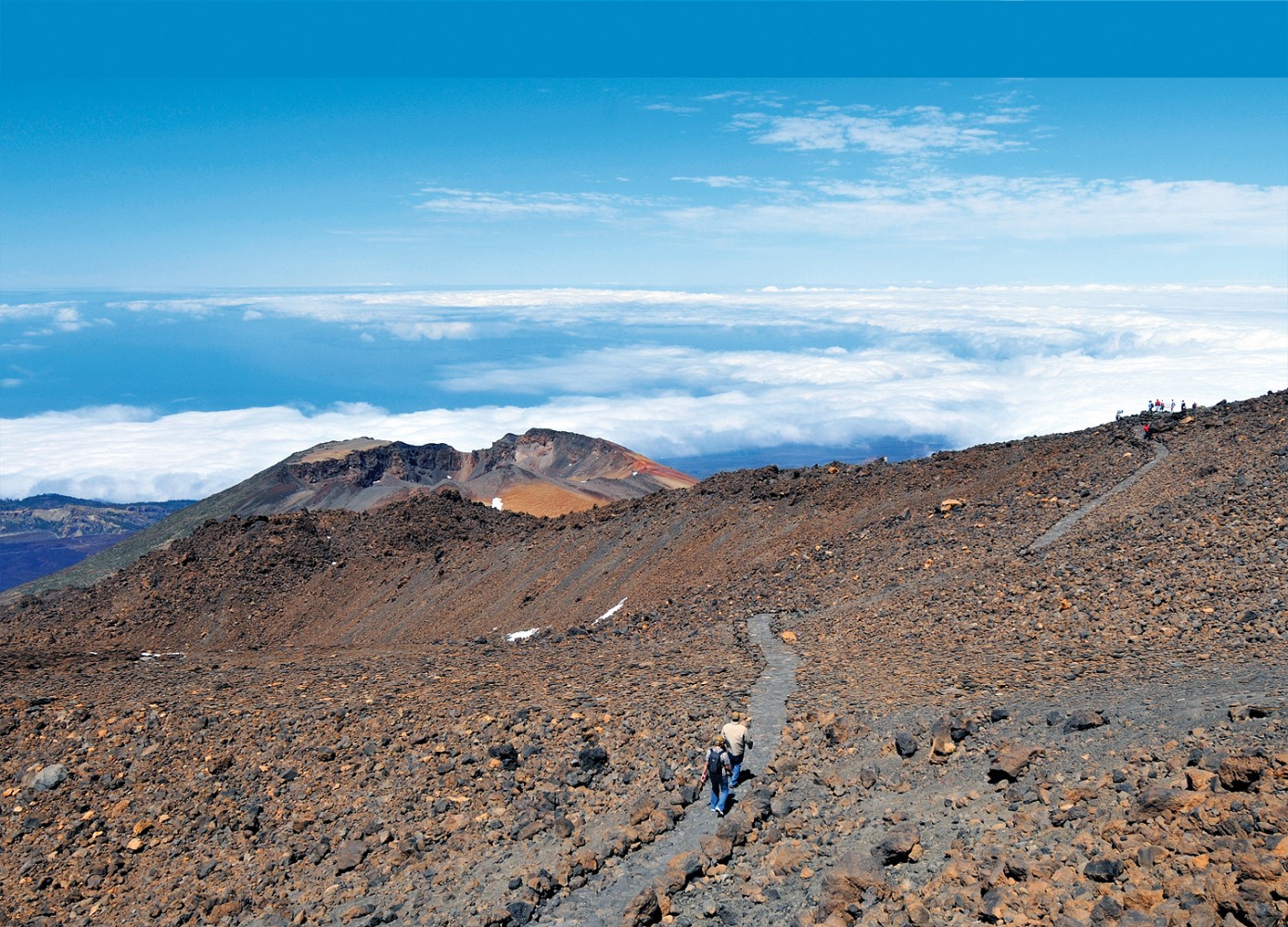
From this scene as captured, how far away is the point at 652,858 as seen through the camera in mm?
9000

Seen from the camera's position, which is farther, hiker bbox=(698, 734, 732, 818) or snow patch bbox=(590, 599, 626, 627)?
snow patch bbox=(590, 599, 626, 627)

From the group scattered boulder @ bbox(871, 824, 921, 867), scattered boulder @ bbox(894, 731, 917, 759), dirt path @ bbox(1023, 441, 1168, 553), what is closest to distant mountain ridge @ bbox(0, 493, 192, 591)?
dirt path @ bbox(1023, 441, 1168, 553)

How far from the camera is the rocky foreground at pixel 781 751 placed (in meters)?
7.34

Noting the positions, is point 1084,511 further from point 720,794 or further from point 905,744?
point 720,794

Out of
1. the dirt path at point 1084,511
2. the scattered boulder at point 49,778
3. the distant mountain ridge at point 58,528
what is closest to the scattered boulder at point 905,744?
the dirt path at point 1084,511

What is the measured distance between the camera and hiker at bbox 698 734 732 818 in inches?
377

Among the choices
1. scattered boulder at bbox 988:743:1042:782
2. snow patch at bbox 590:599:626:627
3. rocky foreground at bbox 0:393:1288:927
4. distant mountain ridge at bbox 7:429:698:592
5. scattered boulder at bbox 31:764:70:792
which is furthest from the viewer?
distant mountain ridge at bbox 7:429:698:592

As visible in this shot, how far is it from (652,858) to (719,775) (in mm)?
1110

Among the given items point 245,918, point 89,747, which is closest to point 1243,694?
point 245,918

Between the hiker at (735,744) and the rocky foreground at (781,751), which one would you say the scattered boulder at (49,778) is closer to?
the rocky foreground at (781,751)

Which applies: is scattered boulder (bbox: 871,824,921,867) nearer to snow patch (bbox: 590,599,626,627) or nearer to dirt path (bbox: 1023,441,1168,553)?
dirt path (bbox: 1023,441,1168,553)

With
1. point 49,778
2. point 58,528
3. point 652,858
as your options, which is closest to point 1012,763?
point 652,858

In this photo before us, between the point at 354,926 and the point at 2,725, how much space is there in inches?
269

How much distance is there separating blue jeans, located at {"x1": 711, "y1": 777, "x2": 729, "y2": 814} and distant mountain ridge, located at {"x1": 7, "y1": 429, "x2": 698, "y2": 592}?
47.2 metres
